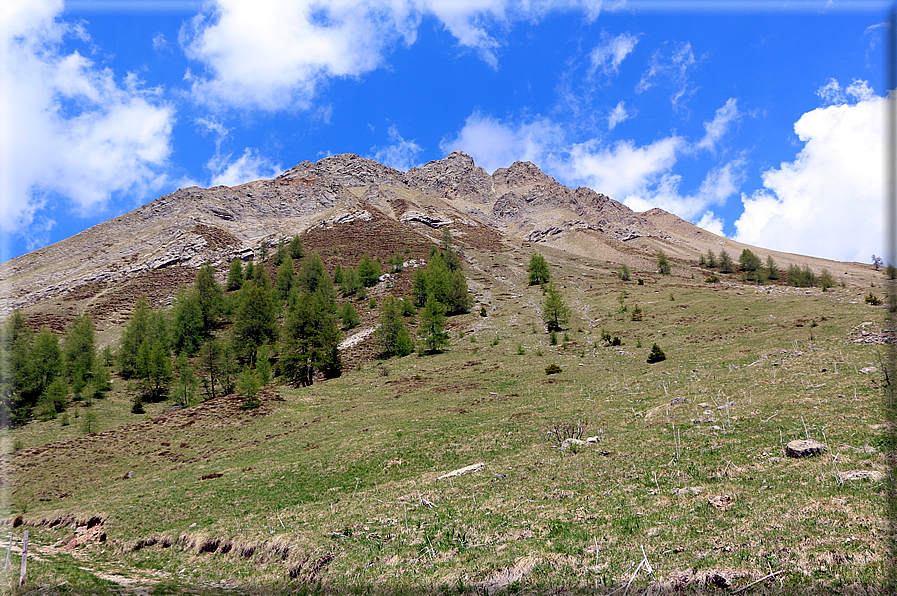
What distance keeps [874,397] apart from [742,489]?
1261 centimetres

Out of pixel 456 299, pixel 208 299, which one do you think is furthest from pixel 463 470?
pixel 208 299

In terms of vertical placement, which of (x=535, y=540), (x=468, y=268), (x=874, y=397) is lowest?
(x=535, y=540)

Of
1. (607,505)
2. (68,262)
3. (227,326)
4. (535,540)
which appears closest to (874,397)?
(607,505)

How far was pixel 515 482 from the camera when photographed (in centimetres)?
1628

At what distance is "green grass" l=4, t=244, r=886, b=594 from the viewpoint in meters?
9.55

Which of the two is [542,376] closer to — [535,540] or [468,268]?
[535,540]

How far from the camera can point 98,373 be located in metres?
58.2

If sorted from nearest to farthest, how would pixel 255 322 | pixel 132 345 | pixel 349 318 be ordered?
1. pixel 132 345
2. pixel 255 322
3. pixel 349 318

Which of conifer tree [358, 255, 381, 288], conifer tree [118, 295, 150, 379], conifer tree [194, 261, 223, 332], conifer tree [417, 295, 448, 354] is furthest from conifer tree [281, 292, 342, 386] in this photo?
conifer tree [358, 255, 381, 288]

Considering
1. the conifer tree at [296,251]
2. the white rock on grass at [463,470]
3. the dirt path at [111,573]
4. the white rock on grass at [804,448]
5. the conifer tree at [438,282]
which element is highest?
the conifer tree at [296,251]

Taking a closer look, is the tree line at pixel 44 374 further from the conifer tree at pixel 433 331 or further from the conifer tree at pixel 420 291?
the conifer tree at pixel 420 291

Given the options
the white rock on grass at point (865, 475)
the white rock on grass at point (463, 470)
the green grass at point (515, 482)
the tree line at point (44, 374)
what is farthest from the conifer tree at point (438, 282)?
the white rock on grass at point (865, 475)

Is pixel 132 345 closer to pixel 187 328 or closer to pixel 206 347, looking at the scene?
pixel 187 328

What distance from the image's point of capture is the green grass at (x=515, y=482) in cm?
955
